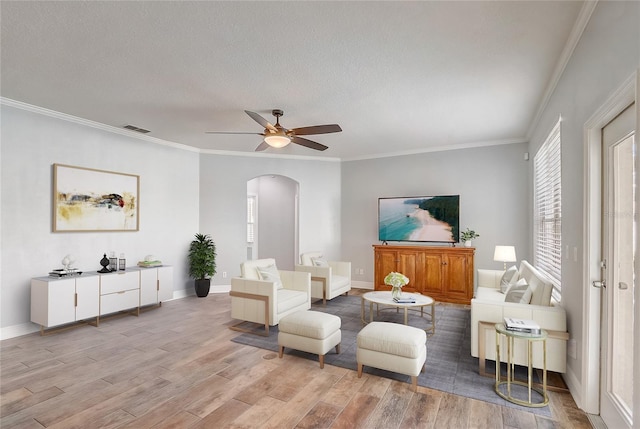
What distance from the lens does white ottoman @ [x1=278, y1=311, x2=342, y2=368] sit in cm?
324

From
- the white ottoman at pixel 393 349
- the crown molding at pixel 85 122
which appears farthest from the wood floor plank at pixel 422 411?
the crown molding at pixel 85 122

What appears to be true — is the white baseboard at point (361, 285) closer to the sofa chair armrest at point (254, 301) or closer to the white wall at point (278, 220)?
the white wall at point (278, 220)

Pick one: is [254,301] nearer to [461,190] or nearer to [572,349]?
[572,349]

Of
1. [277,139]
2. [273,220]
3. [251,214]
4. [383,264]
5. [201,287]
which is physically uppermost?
[277,139]

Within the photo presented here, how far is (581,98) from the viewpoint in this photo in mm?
2566

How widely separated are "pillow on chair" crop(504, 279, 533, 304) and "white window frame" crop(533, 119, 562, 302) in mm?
314

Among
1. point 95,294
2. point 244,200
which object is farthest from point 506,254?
point 95,294

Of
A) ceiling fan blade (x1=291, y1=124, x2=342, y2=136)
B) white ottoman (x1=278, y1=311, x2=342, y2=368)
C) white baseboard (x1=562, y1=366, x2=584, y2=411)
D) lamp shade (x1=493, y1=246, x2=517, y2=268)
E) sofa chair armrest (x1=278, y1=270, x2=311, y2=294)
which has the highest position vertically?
ceiling fan blade (x1=291, y1=124, x2=342, y2=136)

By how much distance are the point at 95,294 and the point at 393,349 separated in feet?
13.2

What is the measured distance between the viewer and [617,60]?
1896mm

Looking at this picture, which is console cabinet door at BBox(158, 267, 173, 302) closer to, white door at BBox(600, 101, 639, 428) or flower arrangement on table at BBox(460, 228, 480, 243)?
flower arrangement on table at BBox(460, 228, 480, 243)

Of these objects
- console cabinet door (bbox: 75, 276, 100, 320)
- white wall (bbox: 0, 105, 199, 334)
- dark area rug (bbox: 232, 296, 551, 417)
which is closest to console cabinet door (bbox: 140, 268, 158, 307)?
white wall (bbox: 0, 105, 199, 334)

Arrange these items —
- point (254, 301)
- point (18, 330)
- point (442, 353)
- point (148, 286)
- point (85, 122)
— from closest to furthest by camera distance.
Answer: point (442, 353), point (18, 330), point (254, 301), point (85, 122), point (148, 286)

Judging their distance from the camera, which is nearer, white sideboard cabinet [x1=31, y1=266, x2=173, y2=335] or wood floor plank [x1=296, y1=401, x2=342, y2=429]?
wood floor plank [x1=296, y1=401, x2=342, y2=429]
